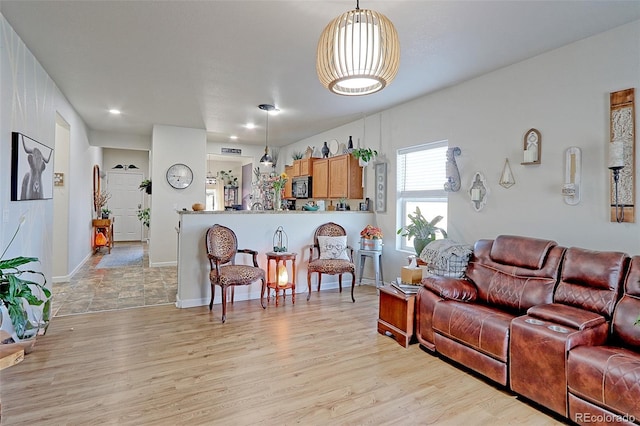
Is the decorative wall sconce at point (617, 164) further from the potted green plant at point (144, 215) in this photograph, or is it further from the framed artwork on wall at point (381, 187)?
the potted green plant at point (144, 215)

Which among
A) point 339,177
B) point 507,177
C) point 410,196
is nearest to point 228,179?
point 339,177

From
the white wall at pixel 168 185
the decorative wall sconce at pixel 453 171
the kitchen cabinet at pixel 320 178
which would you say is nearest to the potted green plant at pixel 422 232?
the decorative wall sconce at pixel 453 171

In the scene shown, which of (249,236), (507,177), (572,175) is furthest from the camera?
(249,236)

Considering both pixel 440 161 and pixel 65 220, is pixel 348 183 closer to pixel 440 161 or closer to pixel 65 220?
pixel 440 161

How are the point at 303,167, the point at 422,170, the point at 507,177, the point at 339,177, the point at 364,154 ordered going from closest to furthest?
the point at 507,177 < the point at 422,170 < the point at 364,154 < the point at 339,177 < the point at 303,167

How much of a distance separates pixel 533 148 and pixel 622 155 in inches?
30.4

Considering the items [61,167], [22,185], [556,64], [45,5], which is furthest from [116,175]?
[556,64]

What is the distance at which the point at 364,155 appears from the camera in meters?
5.36

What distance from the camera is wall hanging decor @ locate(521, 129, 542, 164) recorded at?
3285mm

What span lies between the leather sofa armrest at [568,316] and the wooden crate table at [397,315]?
102 centimetres

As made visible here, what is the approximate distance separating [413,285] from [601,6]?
2652 mm

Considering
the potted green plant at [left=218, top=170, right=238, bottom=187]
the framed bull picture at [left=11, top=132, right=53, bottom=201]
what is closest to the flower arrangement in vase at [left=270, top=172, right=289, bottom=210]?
the framed bull picture at [left=11, top=132, right=53, bottom=201]

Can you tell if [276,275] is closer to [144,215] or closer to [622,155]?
[622,155]

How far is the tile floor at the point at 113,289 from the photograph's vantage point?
4230 millimetres
